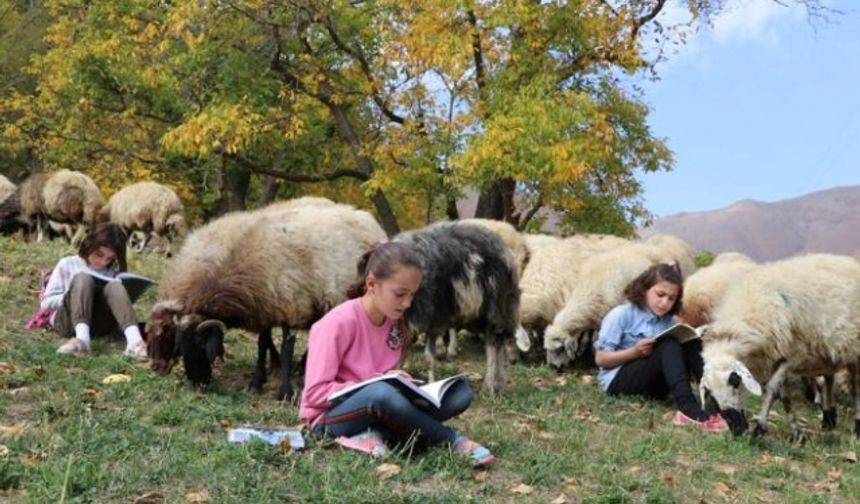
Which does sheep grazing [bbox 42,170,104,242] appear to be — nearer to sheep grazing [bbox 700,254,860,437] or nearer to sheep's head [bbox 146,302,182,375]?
sheep's head [bbox 146,302,182,375]

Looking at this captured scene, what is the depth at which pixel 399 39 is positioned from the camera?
19.4m

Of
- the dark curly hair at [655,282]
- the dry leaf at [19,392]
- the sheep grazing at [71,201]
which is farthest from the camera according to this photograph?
the sheep grazing at [71,201]

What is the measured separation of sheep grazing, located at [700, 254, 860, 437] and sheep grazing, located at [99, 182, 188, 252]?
14.1 m

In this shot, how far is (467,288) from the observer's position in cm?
776

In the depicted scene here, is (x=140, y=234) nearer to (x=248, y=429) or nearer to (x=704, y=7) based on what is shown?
(x=704, y=7)

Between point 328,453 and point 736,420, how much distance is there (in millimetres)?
3161

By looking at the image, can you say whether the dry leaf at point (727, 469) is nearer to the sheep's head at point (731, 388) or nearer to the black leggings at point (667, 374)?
the sheep's head at point (731, 388)

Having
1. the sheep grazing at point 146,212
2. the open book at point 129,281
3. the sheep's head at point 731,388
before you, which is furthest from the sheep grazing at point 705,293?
the sheep grazing at point 146,212

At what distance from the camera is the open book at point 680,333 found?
756 centimetres

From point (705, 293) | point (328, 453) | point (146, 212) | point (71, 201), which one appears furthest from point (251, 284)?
point (71, 201)

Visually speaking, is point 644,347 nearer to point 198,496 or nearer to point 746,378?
point 746,378

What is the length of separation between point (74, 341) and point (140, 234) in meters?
12.3

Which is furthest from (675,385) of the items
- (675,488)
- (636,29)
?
(636,29)

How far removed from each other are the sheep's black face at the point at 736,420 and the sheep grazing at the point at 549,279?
A: 418cm
